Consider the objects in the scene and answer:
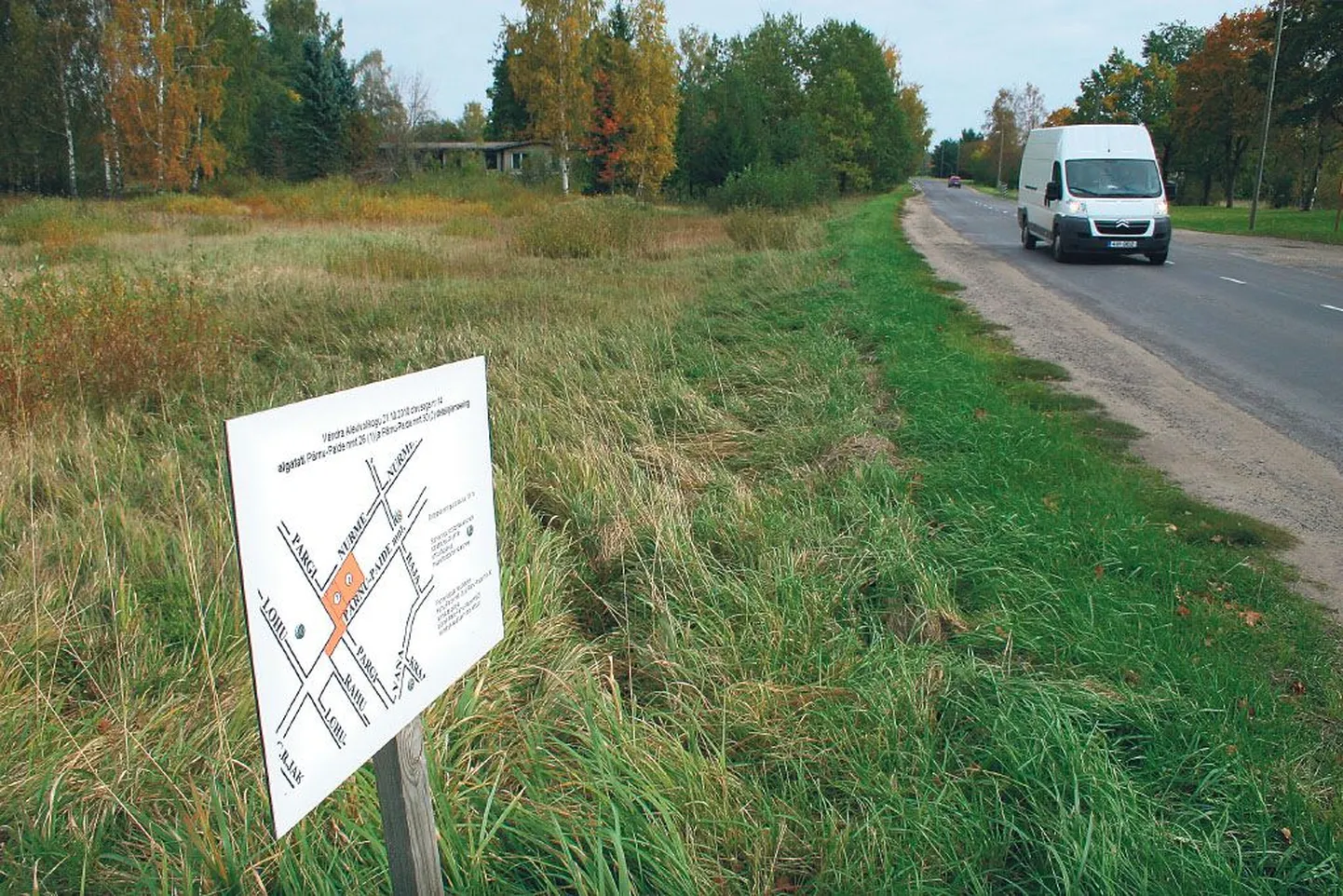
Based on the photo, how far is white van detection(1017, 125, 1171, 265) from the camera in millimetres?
19789

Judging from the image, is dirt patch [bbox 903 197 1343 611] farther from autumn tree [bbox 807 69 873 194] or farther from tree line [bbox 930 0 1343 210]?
autumn tree [bbox 807 69 873 194]

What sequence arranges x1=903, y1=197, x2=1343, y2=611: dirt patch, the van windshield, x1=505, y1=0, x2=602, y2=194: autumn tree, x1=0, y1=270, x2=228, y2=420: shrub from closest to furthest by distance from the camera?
x1=903, y1=197, x2=1343, y2=611: dirt patch
x1=0, y1=270, x2=228, y2=420: shrub
the van windshield
x1=505, y1=0, x2=602, y2=194: autumn tree

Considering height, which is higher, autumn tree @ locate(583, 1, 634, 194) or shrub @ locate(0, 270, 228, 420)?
autumn tree @ locate(583, 1, 634, 194)

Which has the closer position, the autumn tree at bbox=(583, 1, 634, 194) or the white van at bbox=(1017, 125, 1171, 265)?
the white van at bbox=(1017, 125, 1171, 265)

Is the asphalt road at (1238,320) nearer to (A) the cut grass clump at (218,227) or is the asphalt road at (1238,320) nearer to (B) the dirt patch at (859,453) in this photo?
(B) the dirt patch at (859,453)

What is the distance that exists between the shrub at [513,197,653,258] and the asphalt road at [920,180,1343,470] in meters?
8.20

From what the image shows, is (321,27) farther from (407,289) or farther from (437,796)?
(437,796)

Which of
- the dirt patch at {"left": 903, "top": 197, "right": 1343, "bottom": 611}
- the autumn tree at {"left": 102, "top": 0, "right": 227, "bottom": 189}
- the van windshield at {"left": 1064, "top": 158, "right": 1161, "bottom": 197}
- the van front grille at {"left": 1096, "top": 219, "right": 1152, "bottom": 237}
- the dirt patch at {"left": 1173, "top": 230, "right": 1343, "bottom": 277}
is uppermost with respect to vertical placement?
the autumn tree at {"left": 102, "top": 0, "right": 227, "bottom": 189}

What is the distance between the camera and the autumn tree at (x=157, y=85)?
40719 millimetres

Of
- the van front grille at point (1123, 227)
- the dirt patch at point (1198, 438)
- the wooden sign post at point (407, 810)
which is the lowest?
the dirt patch at point (1198, 438)

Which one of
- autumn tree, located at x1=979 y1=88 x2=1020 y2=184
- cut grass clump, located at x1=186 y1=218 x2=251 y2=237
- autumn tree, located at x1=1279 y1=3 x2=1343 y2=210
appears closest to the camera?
cut grass clump, located at x1=186 y1=218 x2=251 y2=237

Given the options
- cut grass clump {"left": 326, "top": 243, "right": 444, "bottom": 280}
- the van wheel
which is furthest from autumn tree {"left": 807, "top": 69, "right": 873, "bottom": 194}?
cut grass clump {"left": 326, "top": 243, "right": 444, "bottom": 280}

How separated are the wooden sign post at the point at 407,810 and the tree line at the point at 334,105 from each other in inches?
1370

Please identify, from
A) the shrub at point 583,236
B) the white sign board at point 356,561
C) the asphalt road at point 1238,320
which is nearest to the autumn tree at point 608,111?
the shrub at point 583,236
